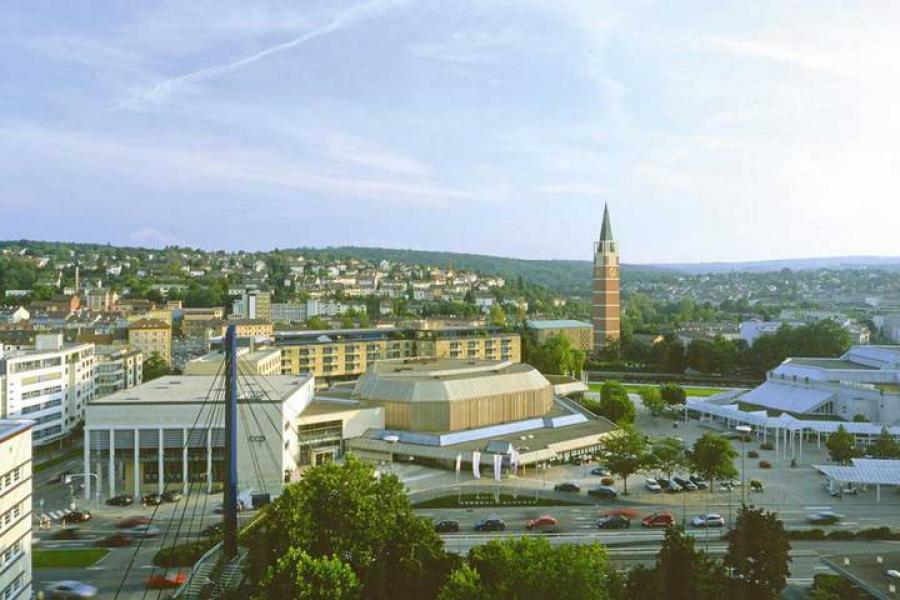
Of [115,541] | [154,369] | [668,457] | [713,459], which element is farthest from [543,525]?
[154,369]

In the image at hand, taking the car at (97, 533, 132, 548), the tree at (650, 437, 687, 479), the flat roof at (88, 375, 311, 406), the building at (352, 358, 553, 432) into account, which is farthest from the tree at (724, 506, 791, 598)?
the building at (352, 358, 553, 432)

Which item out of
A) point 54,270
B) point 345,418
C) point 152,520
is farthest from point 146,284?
point 152,520

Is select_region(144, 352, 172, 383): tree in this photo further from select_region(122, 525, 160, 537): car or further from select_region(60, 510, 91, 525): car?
select_region(122, 525, 160, 537): car

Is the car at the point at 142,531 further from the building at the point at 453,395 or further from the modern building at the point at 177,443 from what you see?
the building at the point at 453,395

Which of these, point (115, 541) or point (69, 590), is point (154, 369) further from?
point (69, 590)

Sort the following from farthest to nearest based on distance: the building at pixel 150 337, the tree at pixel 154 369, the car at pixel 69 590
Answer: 1. the building at pixel 150 337
2. the tree at pixel 154 369
3. the car at pixel 69 590

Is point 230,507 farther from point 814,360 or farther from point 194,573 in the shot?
point 814,360

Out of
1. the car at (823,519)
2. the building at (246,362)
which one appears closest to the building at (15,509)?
the building at (246,362)

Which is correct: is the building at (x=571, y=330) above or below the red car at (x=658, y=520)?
above
